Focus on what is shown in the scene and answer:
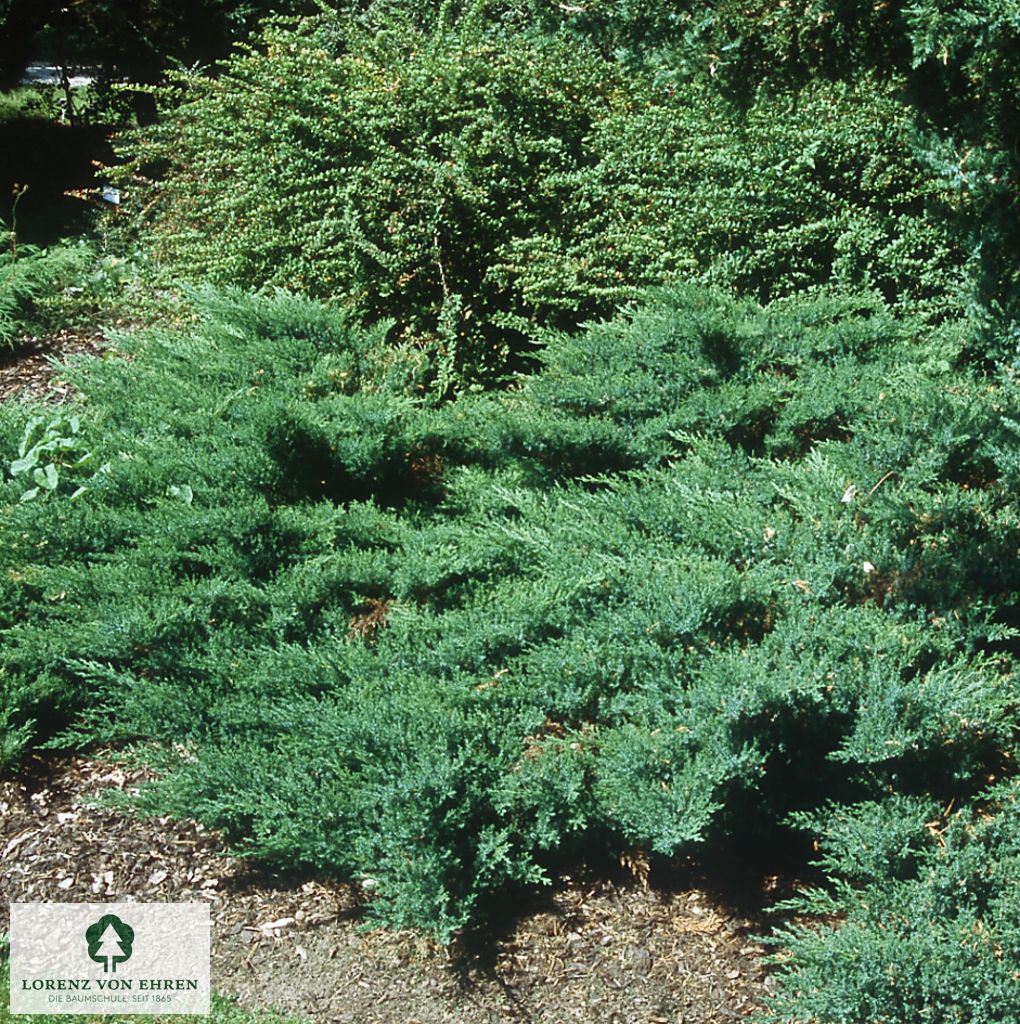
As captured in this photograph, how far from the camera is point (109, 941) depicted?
11.1ft

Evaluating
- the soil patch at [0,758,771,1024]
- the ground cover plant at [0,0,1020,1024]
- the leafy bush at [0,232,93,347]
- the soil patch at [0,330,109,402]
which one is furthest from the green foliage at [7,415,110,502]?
the leafy bush at [0,232,93,347]

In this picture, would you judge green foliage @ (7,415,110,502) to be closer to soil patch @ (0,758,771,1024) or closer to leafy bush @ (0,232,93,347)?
soil patch @ (0,758,771,1024)

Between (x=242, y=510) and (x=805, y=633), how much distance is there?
2.03 meters

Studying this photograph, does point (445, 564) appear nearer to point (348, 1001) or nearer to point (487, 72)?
point (348, 1001)

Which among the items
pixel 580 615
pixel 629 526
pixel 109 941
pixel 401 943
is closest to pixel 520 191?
pixel 629 526

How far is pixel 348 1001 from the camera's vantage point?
3.16 meters

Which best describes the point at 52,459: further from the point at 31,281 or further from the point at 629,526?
the point at 31,281

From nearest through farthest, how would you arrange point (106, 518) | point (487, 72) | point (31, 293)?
Result: point (106, 518), point (487, 72), point (31, 293)

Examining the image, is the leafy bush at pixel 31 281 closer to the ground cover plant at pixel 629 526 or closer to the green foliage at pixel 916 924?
the ground cover plant at pixel 629 526

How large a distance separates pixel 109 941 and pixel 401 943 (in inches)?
35.0

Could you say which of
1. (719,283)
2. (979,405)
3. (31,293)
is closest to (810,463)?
(979,405)

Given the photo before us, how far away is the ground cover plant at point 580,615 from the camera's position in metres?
3.20

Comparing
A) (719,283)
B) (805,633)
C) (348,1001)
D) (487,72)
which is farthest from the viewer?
(487,72)

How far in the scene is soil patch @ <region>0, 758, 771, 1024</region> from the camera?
3.13 metres
